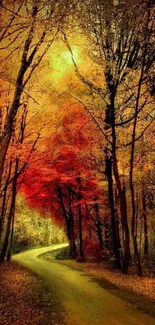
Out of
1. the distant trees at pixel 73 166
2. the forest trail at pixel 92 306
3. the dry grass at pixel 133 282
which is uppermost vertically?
the distant trees at pixel 73 166

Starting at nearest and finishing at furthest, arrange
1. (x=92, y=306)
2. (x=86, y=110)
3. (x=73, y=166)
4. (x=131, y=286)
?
(x=92, y=306)
(x=131, y=286)
(x=86, y=110)
(x=73, y=166)

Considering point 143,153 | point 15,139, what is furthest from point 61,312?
point 15,139

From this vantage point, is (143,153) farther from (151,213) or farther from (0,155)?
(0,155)

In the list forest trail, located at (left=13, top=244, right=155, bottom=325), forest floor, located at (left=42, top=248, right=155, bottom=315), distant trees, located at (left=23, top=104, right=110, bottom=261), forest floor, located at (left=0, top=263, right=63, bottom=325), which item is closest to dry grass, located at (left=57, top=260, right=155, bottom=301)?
forest floor, located at (left=42, top=248, right=155, bottom=315)

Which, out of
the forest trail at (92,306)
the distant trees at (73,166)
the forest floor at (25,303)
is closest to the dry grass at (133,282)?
the forest trail at (92,306)

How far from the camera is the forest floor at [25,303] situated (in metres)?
8.57

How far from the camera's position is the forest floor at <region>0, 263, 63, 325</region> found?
8.57 metres

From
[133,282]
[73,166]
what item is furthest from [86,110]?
[133,282]

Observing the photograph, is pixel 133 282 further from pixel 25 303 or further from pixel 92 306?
pixel 25 303

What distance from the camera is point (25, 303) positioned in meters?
10.4

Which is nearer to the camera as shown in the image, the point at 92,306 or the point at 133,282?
the point at 92,306

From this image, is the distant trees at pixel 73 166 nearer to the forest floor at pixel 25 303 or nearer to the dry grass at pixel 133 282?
the dry grass at pixel 133 282

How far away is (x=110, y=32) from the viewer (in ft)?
55.6

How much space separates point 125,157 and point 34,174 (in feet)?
28.5
